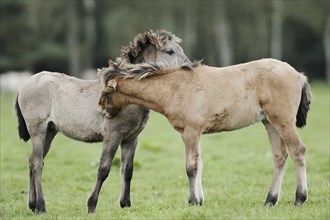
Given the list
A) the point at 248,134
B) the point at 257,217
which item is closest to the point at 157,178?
the point at 257,217

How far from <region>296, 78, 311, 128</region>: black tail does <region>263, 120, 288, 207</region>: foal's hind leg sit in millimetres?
382

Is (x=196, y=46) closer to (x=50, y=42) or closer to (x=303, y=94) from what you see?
(x=50, y=42)

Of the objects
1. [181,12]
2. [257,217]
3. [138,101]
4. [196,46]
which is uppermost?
[138,101]

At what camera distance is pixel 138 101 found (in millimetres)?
8828

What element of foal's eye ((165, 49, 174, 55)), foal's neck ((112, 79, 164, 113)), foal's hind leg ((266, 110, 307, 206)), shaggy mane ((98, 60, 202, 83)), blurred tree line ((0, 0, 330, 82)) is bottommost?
blurred tree line ((0, 0, 330, 82))

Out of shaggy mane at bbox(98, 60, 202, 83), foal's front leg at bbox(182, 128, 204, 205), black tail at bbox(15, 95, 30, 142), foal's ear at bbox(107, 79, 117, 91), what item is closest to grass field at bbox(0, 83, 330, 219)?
foal's front leg at bbox(182, 128, 204, 205)

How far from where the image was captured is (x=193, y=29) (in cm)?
5409

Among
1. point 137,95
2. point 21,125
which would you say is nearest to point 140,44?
point 137,95

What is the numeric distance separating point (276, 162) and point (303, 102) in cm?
98

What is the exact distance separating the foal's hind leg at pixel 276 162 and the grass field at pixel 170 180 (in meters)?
0.19

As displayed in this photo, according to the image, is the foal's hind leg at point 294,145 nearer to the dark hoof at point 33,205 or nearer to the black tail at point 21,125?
the dark hoof at point 33,205

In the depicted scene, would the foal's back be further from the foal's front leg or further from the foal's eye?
the foal's eye

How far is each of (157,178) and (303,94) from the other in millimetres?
5064

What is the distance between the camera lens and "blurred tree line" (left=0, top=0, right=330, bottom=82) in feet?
162
